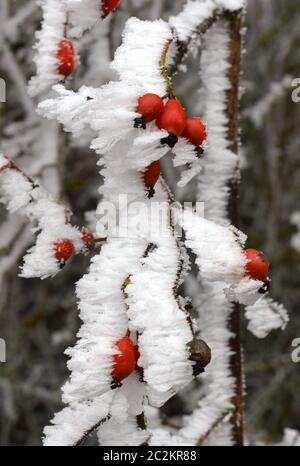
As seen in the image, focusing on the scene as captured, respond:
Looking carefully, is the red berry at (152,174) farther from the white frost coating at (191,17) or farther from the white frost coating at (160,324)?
the white frost coating at (191,17)

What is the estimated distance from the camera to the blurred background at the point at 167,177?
1.99 meters

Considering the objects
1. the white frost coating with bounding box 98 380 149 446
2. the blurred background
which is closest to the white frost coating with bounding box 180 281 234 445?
the white frost coating with bounding box 98 380 149 446

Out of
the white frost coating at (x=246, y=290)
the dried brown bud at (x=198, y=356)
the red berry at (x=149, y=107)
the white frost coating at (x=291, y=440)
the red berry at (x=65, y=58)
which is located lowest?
the white frost coating at (x=291, y=440)

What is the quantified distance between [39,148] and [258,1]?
4.20 feet

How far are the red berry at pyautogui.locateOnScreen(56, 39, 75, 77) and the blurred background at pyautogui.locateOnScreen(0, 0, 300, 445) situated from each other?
856 millimetres

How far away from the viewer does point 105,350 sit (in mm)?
623

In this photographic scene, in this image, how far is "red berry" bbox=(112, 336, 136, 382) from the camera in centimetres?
62

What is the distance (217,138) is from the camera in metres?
1.15

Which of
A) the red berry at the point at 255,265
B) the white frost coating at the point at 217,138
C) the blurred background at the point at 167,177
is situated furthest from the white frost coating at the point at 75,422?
the blurred background at the point at 167,177

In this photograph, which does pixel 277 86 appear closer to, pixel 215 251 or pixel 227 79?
pixel 227 79

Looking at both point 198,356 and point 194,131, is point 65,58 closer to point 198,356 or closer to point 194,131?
point 194,131

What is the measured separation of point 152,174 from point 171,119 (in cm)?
10

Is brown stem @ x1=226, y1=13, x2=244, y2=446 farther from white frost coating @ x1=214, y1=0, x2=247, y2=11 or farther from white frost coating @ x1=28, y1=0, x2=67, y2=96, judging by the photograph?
white frost coating @ x1=28, y1=0, x2=67, y2=96

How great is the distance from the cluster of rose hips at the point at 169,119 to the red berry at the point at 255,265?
0.48 ft
